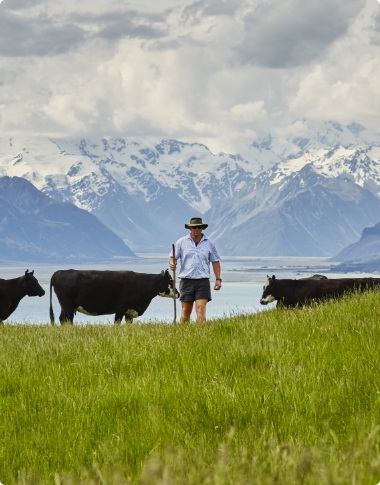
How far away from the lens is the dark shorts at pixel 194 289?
53.0ft

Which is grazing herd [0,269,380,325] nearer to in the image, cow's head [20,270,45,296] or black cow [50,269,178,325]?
black cow [50,269,178,325]

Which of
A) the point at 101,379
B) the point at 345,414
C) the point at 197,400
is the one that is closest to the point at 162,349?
the point at 101,379

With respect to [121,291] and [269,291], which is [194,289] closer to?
[121,291]

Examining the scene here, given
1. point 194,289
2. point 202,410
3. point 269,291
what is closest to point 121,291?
point 269,291

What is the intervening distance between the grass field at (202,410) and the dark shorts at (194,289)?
19.0 feet

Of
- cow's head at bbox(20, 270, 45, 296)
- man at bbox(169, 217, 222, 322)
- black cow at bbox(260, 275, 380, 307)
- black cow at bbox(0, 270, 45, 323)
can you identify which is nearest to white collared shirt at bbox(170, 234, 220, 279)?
man at bbox(169, 217, 222, 322)

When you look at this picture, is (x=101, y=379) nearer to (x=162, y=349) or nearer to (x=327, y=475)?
(x=162, y=349)

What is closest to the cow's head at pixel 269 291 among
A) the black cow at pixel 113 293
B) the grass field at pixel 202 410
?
the black cow at pixel 113 293

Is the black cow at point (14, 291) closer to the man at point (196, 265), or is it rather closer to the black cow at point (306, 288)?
the black cow at point (306, 288)

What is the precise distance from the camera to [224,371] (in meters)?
8.04

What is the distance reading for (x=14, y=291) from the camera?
85.4ft

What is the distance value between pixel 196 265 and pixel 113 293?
375 inches

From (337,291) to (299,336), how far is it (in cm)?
1463

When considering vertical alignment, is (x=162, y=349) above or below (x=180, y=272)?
below
